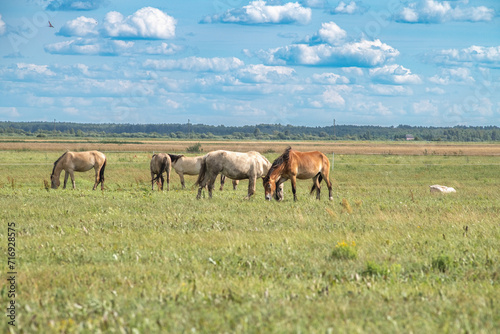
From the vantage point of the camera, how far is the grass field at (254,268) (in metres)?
5.71

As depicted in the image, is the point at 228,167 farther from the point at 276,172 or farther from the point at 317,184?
the point at 317,184

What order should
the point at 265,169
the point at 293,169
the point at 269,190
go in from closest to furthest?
the point at 269,190
the point at 293,169
the point at 265,169

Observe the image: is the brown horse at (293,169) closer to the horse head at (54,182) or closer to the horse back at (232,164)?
the horse back at (232,164)

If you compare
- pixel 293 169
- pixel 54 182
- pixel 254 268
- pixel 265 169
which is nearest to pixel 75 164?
pixel 54 182

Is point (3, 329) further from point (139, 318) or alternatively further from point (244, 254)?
point (244, 254)

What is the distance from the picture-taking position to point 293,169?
746 inches

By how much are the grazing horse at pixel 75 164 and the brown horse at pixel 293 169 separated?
10.6 meters

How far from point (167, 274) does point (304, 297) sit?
2068mm

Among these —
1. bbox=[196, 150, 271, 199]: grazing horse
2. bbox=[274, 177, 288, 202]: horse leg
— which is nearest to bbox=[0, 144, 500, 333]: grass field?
bbox=[274, 177, 288, 202]: horse leg

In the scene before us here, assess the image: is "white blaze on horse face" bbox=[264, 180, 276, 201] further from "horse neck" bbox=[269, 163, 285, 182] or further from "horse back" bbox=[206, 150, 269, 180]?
"horse back" bbox=[206, 150, 269, 180]

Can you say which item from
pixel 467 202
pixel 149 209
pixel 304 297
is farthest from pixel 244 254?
pixel 467 202

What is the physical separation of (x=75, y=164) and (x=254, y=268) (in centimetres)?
2031

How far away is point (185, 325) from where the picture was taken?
18.1 ft

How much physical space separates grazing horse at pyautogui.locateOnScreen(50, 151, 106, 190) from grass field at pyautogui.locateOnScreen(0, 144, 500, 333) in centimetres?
1091
